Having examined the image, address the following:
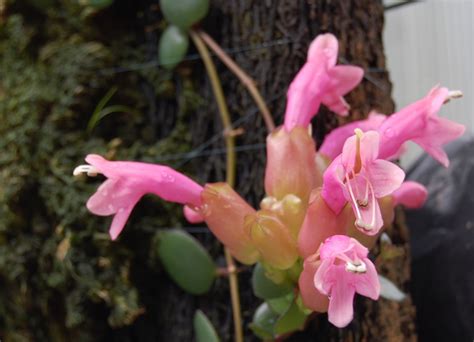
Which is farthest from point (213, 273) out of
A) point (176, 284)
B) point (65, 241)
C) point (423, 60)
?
point (423, 60)

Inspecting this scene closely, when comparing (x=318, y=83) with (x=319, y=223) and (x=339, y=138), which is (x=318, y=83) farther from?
(x=319, y=223)

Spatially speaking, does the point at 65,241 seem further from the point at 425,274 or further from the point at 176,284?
the point at 425,274

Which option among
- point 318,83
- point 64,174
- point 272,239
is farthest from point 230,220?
point 64,174

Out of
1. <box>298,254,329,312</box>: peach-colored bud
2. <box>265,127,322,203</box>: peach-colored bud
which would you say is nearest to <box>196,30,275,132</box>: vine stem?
<box>265,127,322,203</box>: peach-colored bud

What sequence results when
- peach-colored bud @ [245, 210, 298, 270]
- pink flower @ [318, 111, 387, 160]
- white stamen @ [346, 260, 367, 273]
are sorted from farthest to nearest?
pink flower @ [318, 111, 387, 160] < peach-colored bud @ [245, 210, 298, 270] < white stamen @ [346, 260, 367, 273]

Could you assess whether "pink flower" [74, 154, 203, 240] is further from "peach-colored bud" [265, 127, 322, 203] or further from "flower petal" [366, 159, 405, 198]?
"flower petal" [366, 159, 405, 198]

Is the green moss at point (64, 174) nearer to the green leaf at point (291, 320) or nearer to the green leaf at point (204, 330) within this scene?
the green leaf at point (204, 330)
